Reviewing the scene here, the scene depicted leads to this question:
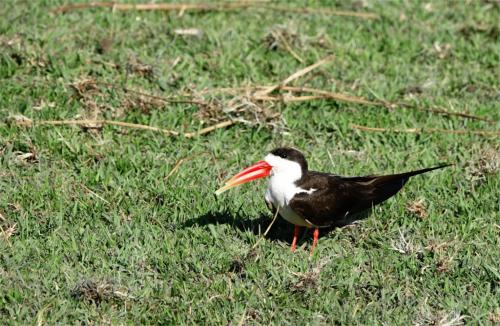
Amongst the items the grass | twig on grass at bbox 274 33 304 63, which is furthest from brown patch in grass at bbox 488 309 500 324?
twig on grass at bbox 274 33 304 63

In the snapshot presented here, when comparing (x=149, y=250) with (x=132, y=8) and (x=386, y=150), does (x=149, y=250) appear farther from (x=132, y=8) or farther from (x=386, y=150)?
(x=132, y=8)

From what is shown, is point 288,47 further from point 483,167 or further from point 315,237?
point 315,237

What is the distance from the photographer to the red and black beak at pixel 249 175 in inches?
241

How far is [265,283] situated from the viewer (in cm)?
566

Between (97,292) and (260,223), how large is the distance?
1.50m

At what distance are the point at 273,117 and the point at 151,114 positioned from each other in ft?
3.37

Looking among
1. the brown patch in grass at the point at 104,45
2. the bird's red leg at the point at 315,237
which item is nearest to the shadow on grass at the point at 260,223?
the bird's red leg at the point at 315,237

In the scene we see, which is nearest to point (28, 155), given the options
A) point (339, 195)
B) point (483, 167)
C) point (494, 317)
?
point (339, 195)

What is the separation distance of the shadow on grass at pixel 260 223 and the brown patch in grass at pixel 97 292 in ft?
3.37

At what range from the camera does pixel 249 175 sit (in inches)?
242

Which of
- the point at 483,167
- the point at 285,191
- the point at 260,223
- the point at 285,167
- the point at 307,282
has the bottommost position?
the point at 260,223

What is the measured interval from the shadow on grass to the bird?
10 cm

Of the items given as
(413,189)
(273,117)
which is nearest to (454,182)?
(413,189)

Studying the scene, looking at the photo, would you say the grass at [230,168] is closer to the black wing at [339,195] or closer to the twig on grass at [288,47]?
the twig on grass at [288,47]
